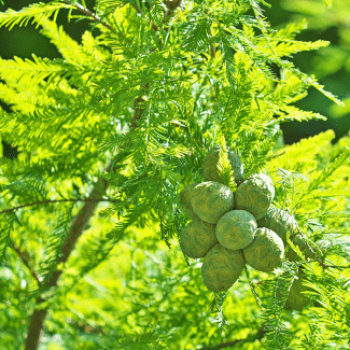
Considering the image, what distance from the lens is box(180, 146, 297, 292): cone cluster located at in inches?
12.4

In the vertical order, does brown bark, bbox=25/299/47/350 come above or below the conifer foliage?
below

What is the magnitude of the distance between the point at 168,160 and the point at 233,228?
124 mm

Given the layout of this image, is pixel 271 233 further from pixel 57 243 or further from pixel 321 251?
pixel 57 243

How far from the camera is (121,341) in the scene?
0.40 meters

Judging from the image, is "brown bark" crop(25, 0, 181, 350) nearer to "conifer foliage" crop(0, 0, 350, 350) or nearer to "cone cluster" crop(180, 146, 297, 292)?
"conifer foliage" crop(0, 0, 350, 350)

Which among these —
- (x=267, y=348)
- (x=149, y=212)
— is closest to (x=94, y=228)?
(x=149, y=212)

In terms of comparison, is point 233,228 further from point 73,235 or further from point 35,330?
point 35,330

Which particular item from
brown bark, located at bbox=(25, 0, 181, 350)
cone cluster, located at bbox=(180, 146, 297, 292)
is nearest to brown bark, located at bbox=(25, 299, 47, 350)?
brown bark, located at bbox=(25, 0, 181, 350)

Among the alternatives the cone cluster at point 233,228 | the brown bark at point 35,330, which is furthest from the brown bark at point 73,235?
the cone cluster at point 233,228

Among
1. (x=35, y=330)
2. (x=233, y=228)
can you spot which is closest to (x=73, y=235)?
(x=35, y=330)

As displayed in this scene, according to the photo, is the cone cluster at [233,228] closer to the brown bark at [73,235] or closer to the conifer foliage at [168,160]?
the conifer foliage at [168,160]

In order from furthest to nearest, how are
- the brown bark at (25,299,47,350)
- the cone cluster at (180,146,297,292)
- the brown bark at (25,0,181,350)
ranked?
1. the brown bark at (25,299,47,350)
2. the brown bark at (25,0,181,350)
3. the cone cluster at (180,146,297,292)

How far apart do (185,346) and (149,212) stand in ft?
0.70

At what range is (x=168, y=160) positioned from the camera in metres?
0.40
